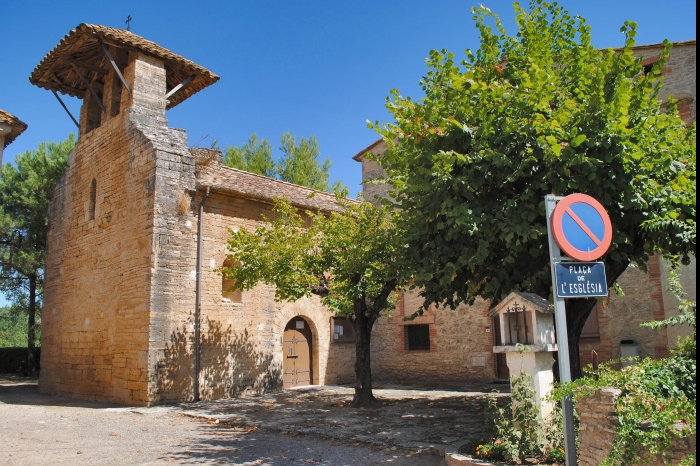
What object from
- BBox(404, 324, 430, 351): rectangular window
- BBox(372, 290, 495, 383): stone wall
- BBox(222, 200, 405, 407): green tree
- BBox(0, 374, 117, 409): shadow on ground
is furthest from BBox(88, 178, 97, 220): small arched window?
BBox(404, 324, 430, 351): rectangular window

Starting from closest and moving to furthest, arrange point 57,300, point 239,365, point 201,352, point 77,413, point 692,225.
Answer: point 692,225 < point 77,413 < point 201,352 < point 239,365 < point 57,300

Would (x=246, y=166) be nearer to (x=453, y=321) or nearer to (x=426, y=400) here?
(x=453, y=321)

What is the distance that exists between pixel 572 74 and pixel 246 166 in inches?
862

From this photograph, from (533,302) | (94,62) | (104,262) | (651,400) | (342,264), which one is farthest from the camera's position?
(94,62)

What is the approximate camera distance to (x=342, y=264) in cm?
1066

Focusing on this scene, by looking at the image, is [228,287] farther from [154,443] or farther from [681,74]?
[681,74]

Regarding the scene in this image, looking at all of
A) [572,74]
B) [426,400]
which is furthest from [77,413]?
[572,74]

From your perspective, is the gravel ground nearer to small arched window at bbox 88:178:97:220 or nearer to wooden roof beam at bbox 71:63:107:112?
small arched window at bbox 88:178:97:220

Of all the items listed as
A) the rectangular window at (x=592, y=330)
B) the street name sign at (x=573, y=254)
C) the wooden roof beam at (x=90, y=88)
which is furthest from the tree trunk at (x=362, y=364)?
the wooden roof beam at (x=90, y=88)

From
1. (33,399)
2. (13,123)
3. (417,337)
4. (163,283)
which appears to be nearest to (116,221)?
(163,283)

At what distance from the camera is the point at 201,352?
12.7 metres

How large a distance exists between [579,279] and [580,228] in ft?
1.33

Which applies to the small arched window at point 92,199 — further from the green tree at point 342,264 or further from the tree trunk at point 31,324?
the tree trunk at point 31,324

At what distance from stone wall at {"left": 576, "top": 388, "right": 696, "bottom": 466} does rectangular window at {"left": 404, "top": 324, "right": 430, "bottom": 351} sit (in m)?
12.0
